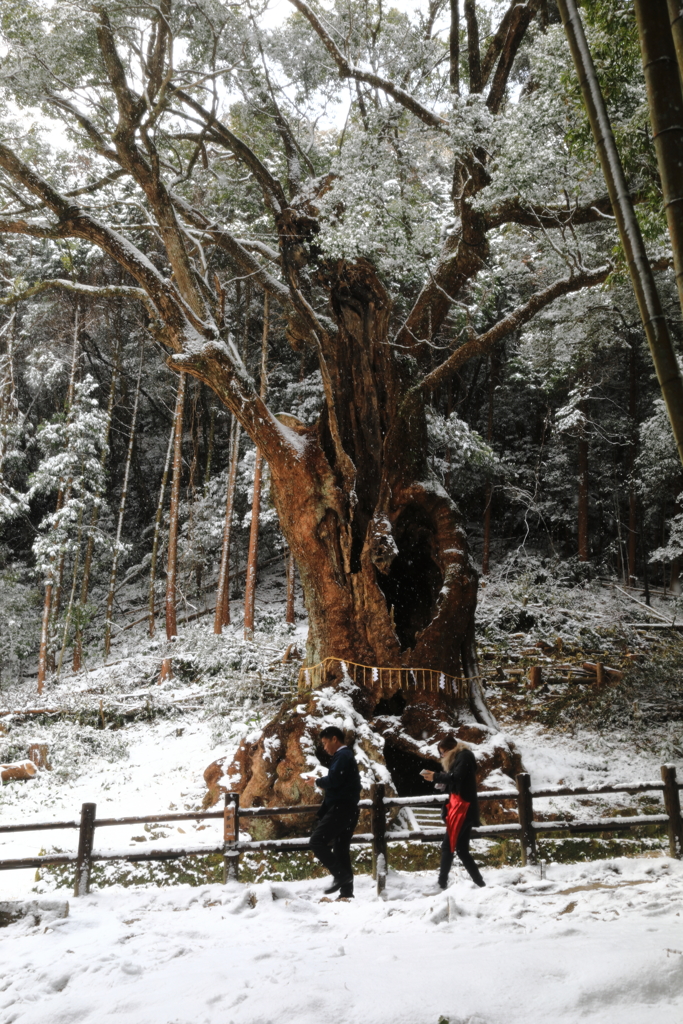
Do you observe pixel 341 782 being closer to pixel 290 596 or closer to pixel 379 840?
pixel 379 840

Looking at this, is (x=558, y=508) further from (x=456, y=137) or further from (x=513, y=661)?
(x=456, y=137)

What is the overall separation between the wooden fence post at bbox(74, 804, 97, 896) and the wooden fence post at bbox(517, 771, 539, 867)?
362cm

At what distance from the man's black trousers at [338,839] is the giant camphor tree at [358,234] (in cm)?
280

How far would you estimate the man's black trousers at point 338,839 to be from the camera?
467 centimetres

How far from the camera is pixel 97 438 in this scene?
18.0 metres

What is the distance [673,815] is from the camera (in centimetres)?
566

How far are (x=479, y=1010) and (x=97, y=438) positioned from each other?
1754 centimetres

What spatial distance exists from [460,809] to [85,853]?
3.12 metres

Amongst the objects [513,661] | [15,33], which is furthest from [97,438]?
[513,661]

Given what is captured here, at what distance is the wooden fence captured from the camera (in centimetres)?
520

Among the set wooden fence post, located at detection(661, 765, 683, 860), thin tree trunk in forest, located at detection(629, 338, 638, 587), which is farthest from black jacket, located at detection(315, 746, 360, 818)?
thin tree trunk in forest, located at detection(629, 338, 638, 587)

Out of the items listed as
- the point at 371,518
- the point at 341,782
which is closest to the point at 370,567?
the point at 371,518

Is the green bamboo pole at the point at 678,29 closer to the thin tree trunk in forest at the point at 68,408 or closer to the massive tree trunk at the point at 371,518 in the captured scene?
the massive tree trunk at the point at 371,518

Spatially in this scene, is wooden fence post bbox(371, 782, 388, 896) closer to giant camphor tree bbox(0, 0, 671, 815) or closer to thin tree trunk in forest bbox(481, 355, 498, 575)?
giant camphor tree bbox(0, 0, 671, 815)
